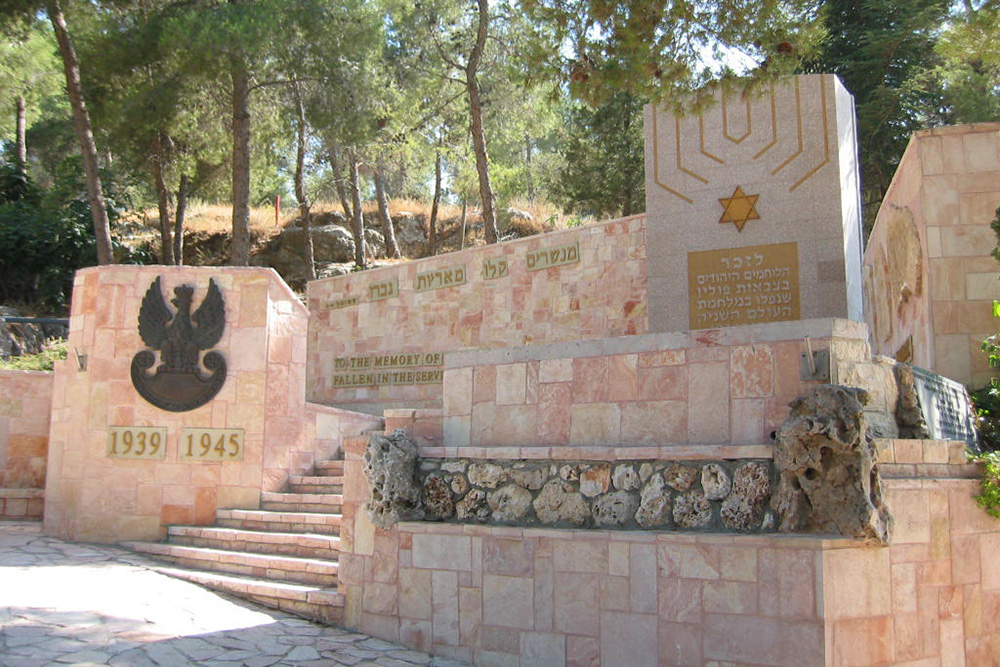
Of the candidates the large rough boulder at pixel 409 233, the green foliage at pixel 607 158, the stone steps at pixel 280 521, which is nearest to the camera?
the stone steps at pixel 280 521

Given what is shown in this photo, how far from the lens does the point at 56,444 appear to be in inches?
366

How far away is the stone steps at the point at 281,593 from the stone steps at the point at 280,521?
2.49ft

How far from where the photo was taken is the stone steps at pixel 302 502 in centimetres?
845

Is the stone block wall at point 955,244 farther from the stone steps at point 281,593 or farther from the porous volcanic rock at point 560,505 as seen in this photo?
the stone steps at point 281,593

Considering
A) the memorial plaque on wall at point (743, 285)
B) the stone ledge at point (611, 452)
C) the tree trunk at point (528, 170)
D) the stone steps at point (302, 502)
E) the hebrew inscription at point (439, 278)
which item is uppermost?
the tree trunk at point (528, 170)

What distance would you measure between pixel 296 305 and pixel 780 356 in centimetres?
579

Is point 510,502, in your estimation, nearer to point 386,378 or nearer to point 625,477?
point 625,477

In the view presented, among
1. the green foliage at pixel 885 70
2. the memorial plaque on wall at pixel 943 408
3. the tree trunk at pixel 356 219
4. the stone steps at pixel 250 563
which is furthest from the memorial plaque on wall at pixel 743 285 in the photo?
the tree trunk at pixel 356 219

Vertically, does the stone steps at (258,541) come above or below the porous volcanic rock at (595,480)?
below

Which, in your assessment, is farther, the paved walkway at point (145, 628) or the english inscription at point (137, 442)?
the english inscription at point (137, 442)

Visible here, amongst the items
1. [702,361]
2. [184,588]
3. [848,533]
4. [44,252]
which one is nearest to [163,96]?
[44,252]

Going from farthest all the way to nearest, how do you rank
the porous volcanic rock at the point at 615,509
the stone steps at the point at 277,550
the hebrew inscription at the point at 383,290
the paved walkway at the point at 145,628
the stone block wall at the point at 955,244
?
the hebrew inscription at the point at 383,290
the stone block wall at the point at 955,244
the stone steps at the point at 277,550
the paved walkway at the point at 145,628
the porous volcanic rock at the point at 615,509

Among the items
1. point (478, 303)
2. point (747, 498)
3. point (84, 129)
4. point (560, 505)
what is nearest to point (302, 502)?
point (560, 505)

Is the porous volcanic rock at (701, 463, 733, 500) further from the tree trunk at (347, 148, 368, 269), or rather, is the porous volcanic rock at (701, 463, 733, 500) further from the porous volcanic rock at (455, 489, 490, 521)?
the tree trunk at (347, 148, 368, 269)
